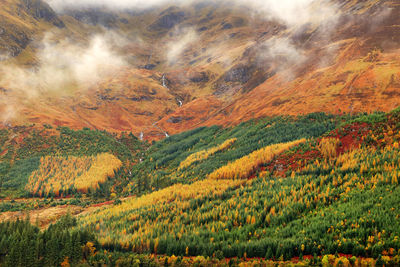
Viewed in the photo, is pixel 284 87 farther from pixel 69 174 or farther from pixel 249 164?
pixel 69 174

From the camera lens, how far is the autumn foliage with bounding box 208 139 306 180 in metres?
72.0

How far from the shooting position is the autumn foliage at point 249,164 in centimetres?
7200

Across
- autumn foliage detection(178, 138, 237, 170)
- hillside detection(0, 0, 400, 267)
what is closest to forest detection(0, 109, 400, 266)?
hillside detection(0, 0, 400, 267)

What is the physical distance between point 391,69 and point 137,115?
509ft

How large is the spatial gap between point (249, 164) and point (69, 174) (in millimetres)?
72115

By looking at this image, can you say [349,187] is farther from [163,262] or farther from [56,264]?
[56,264]

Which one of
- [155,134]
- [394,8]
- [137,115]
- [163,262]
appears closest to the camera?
[163,262]

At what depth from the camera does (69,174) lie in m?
99.1

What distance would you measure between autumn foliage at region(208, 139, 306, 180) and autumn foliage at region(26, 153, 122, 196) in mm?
50177

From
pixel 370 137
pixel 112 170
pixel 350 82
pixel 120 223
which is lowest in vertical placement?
pixel 120 223

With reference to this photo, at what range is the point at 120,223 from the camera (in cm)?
5656

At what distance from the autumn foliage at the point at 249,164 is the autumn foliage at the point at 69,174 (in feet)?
165

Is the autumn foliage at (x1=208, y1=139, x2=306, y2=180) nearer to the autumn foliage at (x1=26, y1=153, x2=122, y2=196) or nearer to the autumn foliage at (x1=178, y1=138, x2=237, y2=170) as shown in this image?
the autumn foliage at (x1=178, y1=138, x2=237, y2=170)

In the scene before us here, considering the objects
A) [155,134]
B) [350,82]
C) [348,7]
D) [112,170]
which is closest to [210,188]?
[112,170]
